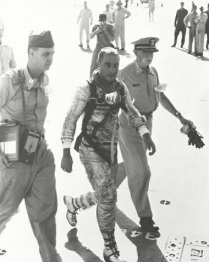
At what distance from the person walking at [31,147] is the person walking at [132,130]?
1339mm

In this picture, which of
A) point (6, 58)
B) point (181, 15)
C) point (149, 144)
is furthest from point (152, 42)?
point (181, 15)

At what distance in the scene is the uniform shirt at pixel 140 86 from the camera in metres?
5.75

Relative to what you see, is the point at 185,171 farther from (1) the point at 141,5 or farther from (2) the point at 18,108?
(1) the point at 141,5

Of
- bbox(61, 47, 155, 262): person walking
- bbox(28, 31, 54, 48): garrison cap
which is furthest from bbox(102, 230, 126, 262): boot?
bbox(28, 31, 54, 48): garrison cap

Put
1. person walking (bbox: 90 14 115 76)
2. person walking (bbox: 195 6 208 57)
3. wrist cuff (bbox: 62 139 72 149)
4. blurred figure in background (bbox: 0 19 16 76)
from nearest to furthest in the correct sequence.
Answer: wrist cuff (bbox: 62 139 72 149) → blurred figure in background (bbox: 0 19 16 76) → person walking (bbox: 90 14 115 76) → person walking (bbox: 195 6 208 57)

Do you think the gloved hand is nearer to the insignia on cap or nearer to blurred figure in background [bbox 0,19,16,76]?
the insignia on cap

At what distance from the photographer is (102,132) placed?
4938 mm

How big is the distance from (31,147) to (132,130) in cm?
161

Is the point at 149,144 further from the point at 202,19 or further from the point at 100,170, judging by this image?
the point at 202,19

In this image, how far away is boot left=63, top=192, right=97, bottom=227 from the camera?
5.55 meters

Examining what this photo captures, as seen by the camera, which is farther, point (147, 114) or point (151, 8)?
point (151, 8)

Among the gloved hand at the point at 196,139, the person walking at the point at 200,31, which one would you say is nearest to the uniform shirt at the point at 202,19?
the person walking at the point at 200,31

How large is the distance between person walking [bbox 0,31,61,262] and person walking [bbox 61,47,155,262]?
0.37m

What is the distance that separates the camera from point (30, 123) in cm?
442
